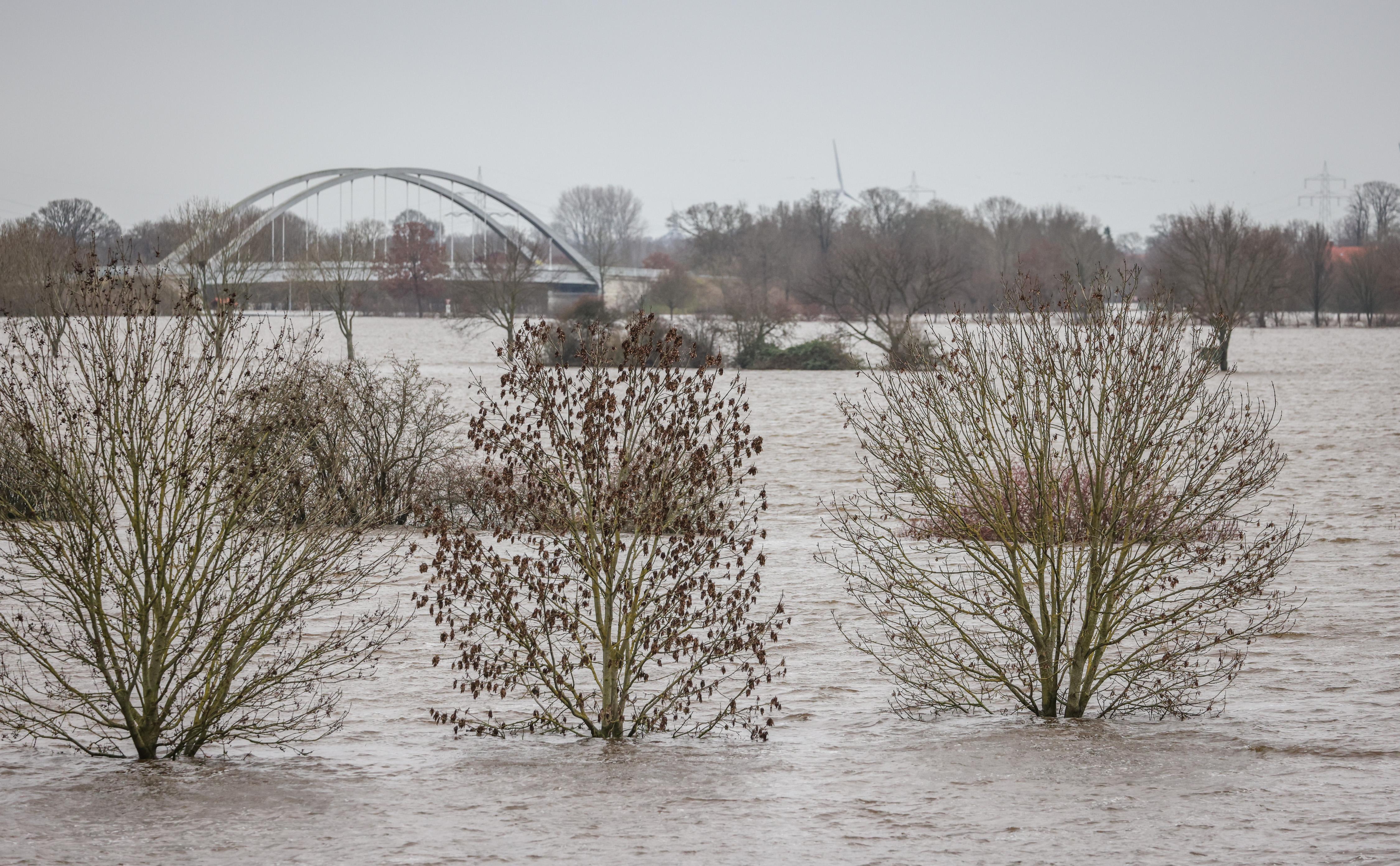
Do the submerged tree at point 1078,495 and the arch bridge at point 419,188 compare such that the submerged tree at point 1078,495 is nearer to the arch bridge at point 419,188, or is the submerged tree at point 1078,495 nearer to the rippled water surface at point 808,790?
the rippled water surface at point 808,790

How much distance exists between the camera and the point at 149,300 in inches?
348

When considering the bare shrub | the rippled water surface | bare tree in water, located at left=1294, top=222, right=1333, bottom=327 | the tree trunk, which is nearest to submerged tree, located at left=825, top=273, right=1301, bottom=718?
the rippled water surface

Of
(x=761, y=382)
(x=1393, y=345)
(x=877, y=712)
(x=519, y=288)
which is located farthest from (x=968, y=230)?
(x=877, y=712)

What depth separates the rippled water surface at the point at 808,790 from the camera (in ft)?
23.1

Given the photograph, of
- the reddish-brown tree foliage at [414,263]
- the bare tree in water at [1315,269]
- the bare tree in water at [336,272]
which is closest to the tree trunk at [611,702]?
the bare tree in water at [336,272]

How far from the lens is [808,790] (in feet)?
27.5

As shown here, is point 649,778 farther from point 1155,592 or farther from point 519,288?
point 519,288

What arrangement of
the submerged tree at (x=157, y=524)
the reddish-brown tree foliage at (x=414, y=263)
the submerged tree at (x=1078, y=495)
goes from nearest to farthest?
the submerged tree at (x=157, y=524)
the submerged tree at (x=1078, y=495)
the reddish-brown tree foliage at (x=414, y=263)

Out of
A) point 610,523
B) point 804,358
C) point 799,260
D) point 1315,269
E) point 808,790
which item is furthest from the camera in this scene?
point 799,260

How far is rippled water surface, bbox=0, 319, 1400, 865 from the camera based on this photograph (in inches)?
277

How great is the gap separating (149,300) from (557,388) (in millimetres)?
2652

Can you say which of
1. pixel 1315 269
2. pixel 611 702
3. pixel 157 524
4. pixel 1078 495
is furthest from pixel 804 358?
pixel 1315 269

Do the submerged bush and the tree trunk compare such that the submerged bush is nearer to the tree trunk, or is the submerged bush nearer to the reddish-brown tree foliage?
the tree trunk

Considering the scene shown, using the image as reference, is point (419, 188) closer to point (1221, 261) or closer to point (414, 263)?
point (414, 263)
